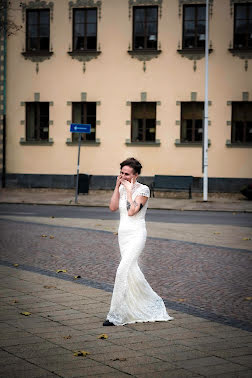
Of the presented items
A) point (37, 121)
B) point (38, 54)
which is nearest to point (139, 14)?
point (38, 54)

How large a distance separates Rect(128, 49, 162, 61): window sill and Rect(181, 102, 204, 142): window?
247 cm

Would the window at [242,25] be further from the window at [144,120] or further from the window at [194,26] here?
the window at [144,120]

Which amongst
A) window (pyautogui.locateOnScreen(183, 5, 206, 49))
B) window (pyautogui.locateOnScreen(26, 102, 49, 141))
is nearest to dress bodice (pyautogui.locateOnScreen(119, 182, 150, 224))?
window (pyautogui.locateOnScreen(183, 5, 206, 49))

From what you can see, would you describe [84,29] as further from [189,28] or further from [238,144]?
[238,144]

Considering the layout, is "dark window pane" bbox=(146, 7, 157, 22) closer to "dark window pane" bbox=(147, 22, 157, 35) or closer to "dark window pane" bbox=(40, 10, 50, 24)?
"dark window pane" bbox=(147, 22, 157, 35)

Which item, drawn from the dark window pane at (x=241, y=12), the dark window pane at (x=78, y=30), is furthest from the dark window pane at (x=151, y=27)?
the dark window pane at (x=241, y=12)

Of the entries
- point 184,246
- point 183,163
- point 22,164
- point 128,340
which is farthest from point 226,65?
point 128,340

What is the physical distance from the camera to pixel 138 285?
282 inches

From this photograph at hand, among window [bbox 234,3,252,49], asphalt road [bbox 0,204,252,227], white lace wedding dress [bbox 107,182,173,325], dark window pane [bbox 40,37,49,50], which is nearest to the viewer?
white lace wedding dress [bbox 107,182,173,325]

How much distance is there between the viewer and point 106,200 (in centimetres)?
2733

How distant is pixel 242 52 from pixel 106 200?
9248 millimetres

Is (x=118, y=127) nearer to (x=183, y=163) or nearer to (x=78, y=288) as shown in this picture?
(x=183, y=163)

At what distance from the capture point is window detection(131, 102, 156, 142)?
32.1 meters

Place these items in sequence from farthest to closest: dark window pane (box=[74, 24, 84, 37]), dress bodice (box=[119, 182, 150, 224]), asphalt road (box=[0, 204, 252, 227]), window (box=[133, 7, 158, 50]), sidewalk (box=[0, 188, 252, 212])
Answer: dark window pane (box=[74, 24, 84, 37]) → window (box=[133, 7, 158, 50]) → sidewalk (box=[0, 188, 252, 212]) → asphalt road (box=[0, 204, 252, 227]) → dress bodice (box=[119, 182, 150, 224])
